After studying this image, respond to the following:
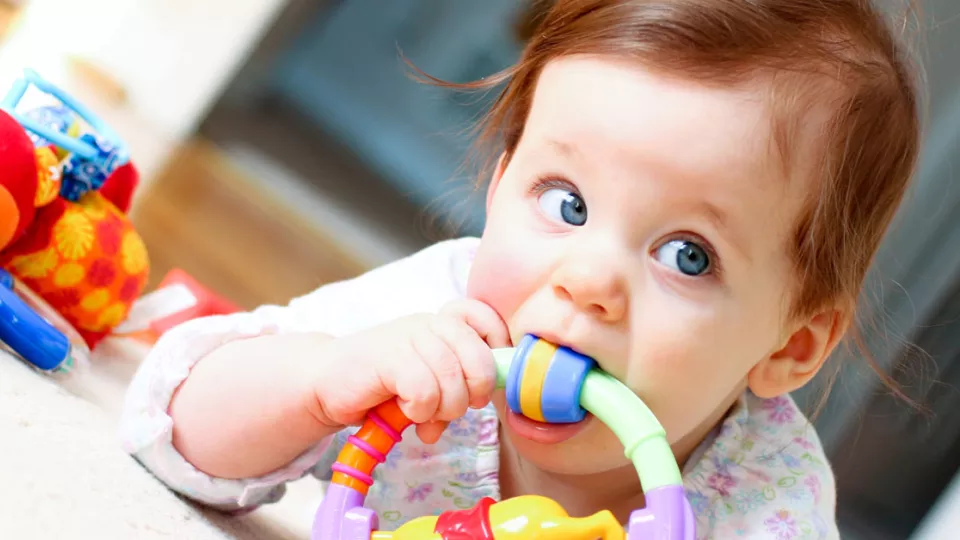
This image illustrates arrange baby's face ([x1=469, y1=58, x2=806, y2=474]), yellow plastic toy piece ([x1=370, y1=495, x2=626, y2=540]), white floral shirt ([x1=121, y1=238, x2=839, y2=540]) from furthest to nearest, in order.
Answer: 1. white floral shirt ([x1=121, y1=238, x2=839, y2=540])
2. baby's face ([x1=469, y1=58, x2=806, y2=474])
3. yellow plastic toy piece ([x1=370, y1=495, x2=626, y2=540])

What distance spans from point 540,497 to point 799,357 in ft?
1.14

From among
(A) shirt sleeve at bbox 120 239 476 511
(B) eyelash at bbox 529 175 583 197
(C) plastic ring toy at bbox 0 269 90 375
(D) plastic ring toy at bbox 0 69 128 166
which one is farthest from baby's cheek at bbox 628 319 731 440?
(D) plastic ring toy at bbox 0 69 128 166

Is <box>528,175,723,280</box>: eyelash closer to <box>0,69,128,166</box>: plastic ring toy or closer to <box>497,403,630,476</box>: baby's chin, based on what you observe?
<box>497,403,630,476</box>: baby's chin

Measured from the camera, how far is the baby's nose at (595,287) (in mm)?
593

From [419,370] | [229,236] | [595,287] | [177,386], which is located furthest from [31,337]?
[229,236]

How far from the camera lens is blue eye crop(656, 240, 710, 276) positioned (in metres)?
0.63

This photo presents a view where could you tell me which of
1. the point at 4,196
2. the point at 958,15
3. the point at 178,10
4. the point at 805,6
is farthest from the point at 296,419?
the point at 178,10

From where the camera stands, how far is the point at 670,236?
24.8 inches

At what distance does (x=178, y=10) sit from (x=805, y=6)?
141 centimetres

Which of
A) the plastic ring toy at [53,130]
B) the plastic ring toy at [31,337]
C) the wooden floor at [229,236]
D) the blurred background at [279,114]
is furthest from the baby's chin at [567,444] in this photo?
the wooden floor at [229,236]

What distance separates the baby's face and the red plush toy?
415 mm

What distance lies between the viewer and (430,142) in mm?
1857

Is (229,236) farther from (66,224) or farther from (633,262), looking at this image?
(633,262)

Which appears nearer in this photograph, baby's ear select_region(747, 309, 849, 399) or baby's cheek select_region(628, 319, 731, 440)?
baby's cheek select_region(628, 319, 731, 440)
